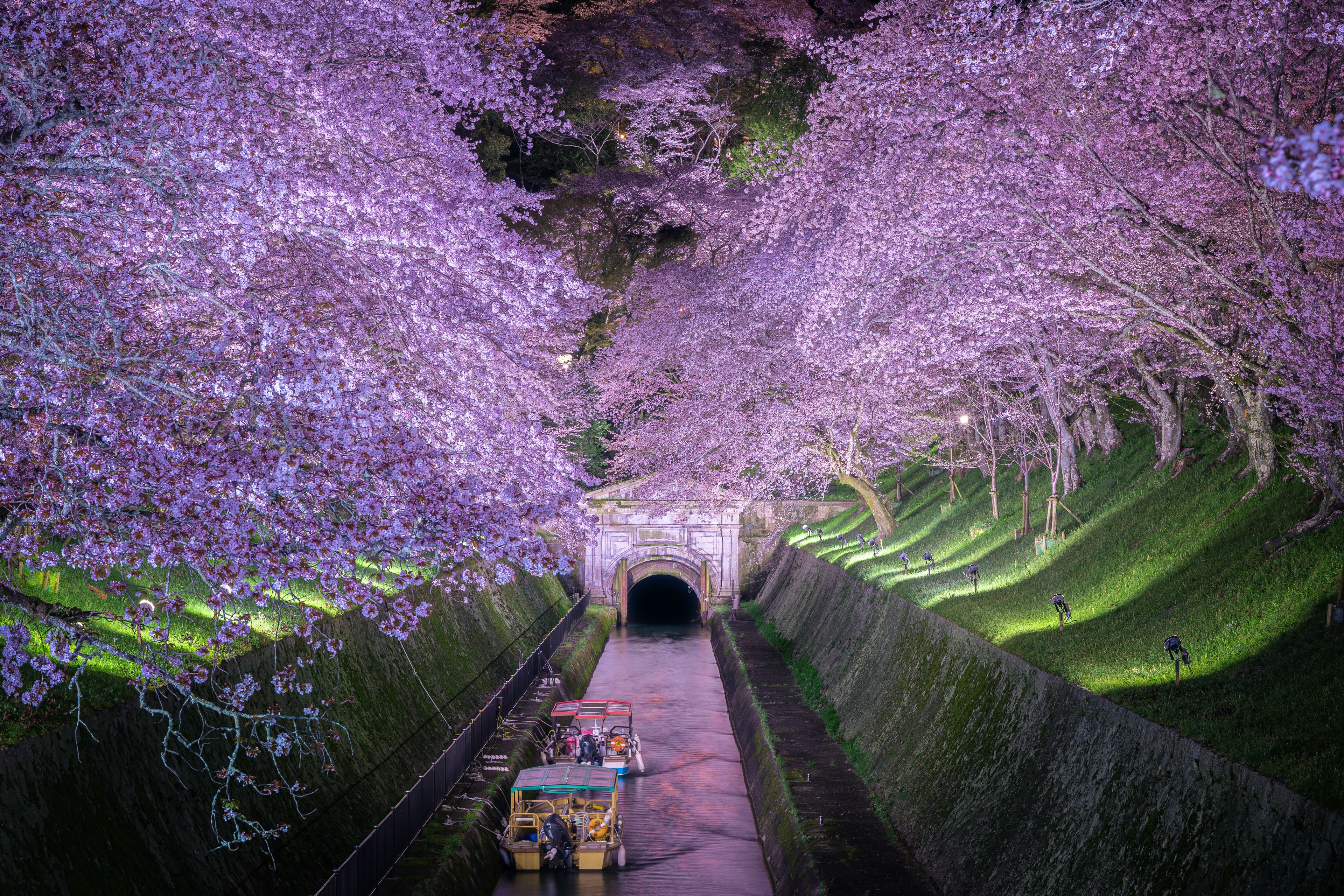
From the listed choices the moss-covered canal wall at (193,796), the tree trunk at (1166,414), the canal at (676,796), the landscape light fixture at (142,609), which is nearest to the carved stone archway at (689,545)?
the canal at (676,796)

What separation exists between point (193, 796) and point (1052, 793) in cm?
1000

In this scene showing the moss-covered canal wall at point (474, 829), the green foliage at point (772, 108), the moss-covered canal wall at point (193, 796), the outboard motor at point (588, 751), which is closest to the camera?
the moss-covered canal wall at point (193, 796)

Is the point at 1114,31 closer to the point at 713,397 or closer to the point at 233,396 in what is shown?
the point at 233,396

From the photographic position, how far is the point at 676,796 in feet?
86.4

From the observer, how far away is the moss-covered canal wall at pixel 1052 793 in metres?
8.32

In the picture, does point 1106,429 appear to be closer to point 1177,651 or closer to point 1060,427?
point 1060,427

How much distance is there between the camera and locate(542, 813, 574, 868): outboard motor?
19.7 meters

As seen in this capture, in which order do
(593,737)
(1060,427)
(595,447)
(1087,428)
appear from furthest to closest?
(595,447) < (1087,428) < (593,737) < (1060,427)

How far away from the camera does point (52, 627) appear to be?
984 cm

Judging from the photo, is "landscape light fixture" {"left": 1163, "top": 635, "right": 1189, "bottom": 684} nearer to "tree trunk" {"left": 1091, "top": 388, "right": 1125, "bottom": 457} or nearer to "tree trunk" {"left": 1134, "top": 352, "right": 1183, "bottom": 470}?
"tree trunk" {"left": 1134, "top": 352, "right": 1183, "bottom": 470}

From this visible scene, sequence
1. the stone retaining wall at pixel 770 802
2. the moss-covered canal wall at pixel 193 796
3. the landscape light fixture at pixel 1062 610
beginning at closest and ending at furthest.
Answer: the moss-covered canal wall at pixel 193 796
the landscape light fixture at pixel 1062 610
the stone retaining wall at pixel 770 802

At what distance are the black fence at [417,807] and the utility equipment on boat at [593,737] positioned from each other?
1.45 meters

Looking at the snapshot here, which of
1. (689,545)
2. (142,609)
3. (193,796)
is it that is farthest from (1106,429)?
(689,545)

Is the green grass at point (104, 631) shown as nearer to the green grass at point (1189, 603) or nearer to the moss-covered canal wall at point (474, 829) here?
the moss-covered canal wall at point (474, 829)
